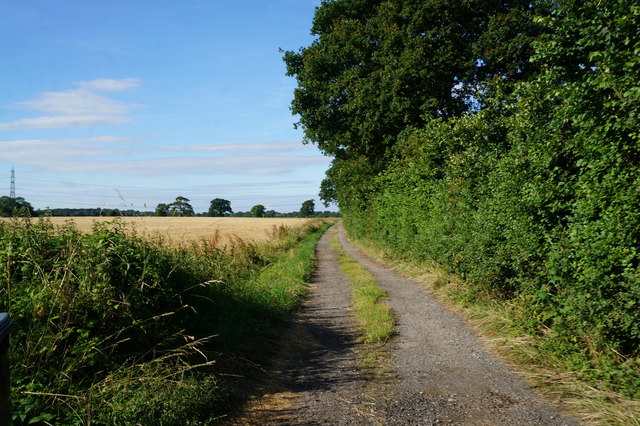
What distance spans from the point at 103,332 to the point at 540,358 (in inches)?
203

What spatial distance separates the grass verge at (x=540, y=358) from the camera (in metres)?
4.04

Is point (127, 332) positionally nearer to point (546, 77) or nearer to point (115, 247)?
point (115, 247)

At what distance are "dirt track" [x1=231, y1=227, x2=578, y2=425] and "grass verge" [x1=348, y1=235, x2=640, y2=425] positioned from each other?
0.21 metres

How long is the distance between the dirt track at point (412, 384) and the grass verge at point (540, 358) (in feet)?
0.70

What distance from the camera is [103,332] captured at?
4.43 m

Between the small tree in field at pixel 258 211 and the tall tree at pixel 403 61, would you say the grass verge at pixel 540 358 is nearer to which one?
the tall tree at pixel 403 61

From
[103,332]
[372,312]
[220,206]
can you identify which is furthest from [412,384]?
[220,206]

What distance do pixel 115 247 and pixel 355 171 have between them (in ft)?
65.8

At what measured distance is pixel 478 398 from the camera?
4.56m

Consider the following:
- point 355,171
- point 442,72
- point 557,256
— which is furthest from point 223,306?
point 355,171

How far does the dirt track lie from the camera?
4.14 m

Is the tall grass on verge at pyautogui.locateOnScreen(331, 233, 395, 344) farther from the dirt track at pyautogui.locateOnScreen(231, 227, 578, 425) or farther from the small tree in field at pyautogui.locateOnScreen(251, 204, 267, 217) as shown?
the small tree in field at pyautogui.locateOnScreen(251, 204, 267, 217)

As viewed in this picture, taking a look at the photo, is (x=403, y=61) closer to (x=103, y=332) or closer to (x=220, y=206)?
(x=103, y=332)

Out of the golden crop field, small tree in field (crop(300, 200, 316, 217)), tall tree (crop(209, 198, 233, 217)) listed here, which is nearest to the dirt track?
the golden crop field
